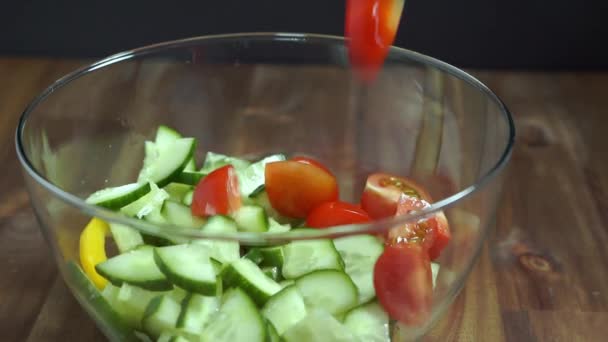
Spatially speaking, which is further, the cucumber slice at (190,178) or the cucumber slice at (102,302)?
the cucumber slice at (190,178)

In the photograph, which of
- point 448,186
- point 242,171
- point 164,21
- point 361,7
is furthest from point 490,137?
point 164,21

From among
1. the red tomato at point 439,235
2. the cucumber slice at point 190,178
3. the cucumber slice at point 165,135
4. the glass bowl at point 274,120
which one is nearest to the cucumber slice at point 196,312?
the glass bowl at point 274,120

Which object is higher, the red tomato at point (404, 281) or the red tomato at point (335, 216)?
the red tomato at point (404, 281)

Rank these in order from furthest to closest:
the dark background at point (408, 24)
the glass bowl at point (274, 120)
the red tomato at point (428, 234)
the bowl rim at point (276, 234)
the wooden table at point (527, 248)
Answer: the dark background at point (408, 24), the wooden table at point (527, 248), the glass bowl at point (274, 120), the red tomato at point (428, 234), the bowl rim at point (276, 234)

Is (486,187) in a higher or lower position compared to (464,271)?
higher

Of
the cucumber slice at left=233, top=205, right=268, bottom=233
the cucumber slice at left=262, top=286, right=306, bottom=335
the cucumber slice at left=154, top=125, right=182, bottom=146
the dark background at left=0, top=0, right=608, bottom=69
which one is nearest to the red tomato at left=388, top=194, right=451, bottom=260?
the cucumber slice at left=262, top=286, right=306, bottom=335

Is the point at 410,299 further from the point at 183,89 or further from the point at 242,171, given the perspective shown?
the point at 183,89

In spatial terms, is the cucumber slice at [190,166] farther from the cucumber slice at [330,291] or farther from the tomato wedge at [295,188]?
the cucumber slice at [330,291]
